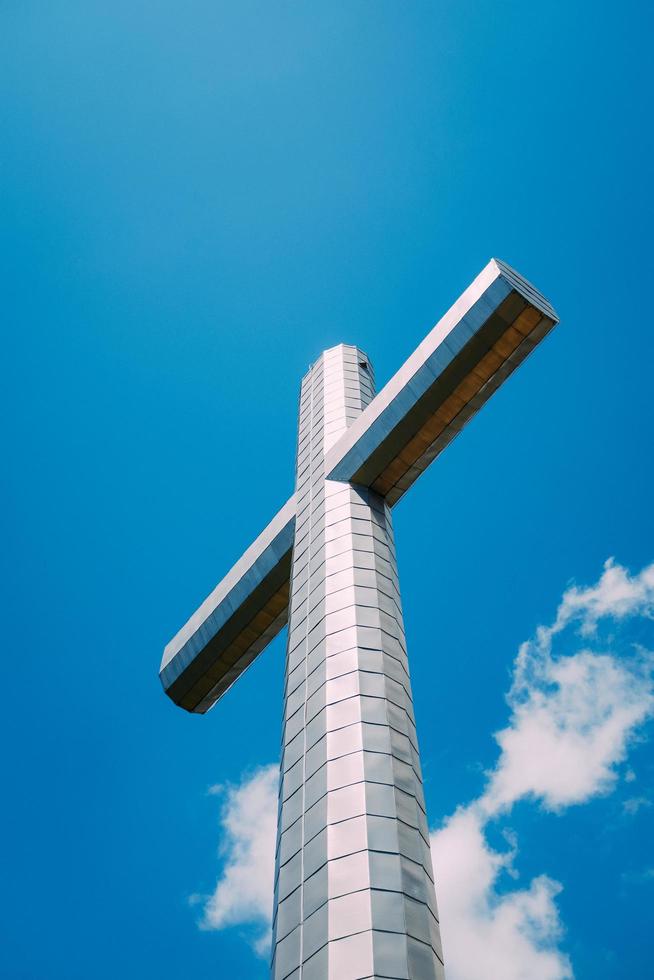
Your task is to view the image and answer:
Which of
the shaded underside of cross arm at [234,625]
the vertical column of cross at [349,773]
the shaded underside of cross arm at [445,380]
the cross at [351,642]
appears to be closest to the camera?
the vertical column of cross at [349,773]

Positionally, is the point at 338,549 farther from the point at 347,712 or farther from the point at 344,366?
the point at 344,366

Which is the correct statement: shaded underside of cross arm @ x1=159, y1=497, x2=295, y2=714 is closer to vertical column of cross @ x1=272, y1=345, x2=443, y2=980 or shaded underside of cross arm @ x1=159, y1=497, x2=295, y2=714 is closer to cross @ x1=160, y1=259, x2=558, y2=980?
cross @ x1=160, y1=259, x2=558, y2=980

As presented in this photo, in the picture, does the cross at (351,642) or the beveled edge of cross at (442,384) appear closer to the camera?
the cross at (351,642)

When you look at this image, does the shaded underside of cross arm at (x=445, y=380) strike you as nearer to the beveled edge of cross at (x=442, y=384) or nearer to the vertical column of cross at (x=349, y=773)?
the beveled edge of cross at (x=442, y=384)

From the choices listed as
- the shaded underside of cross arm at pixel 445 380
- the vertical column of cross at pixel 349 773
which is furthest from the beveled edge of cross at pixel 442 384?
the vertical column of cross at pixel 349 773

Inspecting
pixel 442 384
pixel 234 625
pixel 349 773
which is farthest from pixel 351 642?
pixel 234 625

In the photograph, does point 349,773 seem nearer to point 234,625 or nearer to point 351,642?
point 351,642

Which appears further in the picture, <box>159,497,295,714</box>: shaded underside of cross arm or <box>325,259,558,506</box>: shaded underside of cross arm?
<box>159,497,295,714</box>: shaded underside of cross arm

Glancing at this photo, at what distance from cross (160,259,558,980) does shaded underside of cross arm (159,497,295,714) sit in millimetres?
58

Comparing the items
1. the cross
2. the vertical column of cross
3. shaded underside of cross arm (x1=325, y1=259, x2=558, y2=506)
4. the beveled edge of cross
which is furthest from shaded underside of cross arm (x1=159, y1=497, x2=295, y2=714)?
shaded underside of cross arm (x1=325, y1=259, x2=558, y2=506)

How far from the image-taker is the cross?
44.1ft

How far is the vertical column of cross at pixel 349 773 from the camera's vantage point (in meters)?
13.0

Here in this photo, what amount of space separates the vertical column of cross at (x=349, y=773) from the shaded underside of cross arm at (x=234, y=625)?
3.95m

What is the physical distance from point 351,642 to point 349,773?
11.3ft
